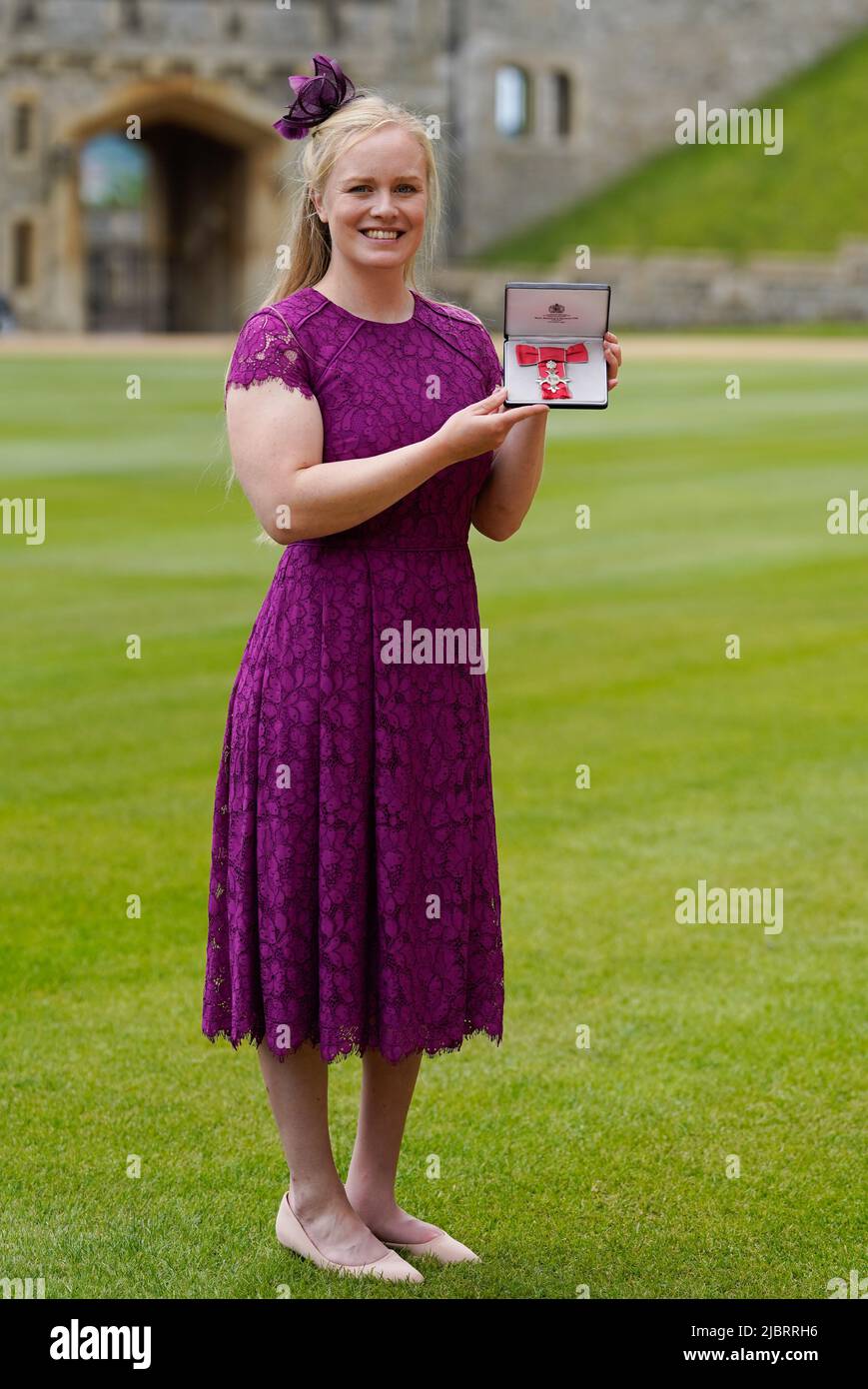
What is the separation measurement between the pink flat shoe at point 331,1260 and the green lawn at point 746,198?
1718 inches

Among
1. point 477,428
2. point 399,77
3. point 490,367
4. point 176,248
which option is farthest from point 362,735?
point 176,248

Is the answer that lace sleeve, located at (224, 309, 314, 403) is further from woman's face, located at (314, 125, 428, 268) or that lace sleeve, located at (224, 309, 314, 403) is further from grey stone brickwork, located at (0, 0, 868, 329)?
grey stone brickwork, located at (0, 0, 868, 329)

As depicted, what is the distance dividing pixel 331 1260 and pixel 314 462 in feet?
5.30

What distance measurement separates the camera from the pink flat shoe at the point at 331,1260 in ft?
12.9

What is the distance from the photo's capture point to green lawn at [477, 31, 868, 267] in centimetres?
4631

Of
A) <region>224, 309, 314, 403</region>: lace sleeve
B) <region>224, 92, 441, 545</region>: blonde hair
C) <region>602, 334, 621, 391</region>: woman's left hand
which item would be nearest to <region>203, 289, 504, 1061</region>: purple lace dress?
<region>224, 309, 314, 403</region>: lace sleeve

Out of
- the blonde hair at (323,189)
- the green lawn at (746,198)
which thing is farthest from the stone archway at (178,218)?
the blonde hair at (323,189)

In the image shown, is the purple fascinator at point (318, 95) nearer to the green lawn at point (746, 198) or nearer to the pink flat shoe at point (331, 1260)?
the pink flat shoe at point (331, 1260)

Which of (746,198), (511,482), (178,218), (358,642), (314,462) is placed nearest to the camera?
(314,462)

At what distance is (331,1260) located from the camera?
3979 millimetres

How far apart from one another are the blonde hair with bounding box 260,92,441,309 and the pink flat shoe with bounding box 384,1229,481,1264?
1.93m

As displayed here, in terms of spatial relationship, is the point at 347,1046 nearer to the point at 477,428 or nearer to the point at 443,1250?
the point at 443,1250

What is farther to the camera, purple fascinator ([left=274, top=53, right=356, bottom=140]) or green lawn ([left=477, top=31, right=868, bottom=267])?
green lawn ([left=477, top=31, right=868, bottom=267])

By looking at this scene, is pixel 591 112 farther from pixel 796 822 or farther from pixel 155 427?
pixel 796 822
